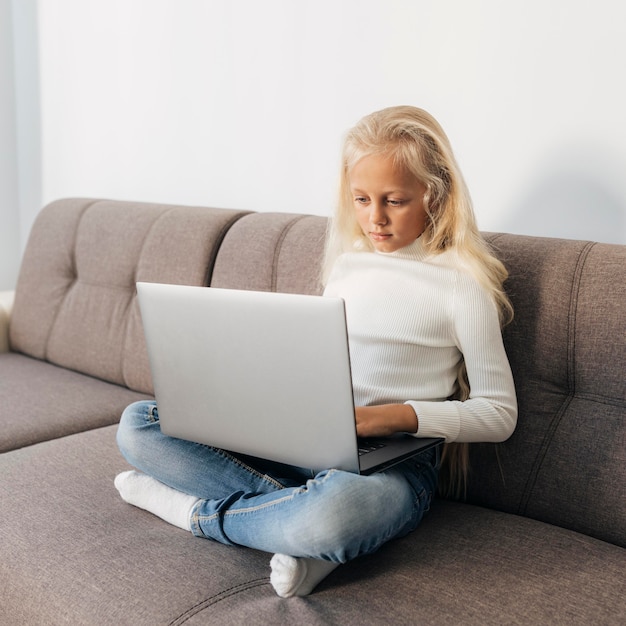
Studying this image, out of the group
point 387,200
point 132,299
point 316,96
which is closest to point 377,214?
point 387,200

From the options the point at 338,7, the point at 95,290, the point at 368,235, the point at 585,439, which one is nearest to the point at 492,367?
the point at 585,439

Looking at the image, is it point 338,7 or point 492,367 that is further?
point 338,7

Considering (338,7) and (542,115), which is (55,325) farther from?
(542,115)

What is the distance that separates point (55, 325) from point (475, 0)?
1.34 meters

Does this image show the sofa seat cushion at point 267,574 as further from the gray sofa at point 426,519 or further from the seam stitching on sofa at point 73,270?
the seam stitching on sofa at point 73,270

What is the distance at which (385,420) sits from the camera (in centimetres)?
123

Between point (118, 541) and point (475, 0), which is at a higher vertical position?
point (475, 0)

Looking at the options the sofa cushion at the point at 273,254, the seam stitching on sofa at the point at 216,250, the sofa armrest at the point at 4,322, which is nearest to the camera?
the sofa cushion at the point at 273,254

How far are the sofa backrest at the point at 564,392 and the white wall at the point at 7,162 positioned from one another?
2167 mm

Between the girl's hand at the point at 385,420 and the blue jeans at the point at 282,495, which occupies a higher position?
the girl's hand at the point at 385,420

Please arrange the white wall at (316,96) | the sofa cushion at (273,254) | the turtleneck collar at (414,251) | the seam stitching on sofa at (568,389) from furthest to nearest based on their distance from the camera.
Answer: the sofa cushion at (273,254), the white wall at (316,96), the turtleneck collar at (414,251), the seam stitching on sofa at (568,389)

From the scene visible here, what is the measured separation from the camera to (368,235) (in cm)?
145

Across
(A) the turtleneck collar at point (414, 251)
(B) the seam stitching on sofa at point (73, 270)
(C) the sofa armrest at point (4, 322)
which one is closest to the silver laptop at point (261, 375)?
(A) the turtleneck collar at point (414, 251)

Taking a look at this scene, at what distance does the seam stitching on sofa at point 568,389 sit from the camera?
133 centimetres
